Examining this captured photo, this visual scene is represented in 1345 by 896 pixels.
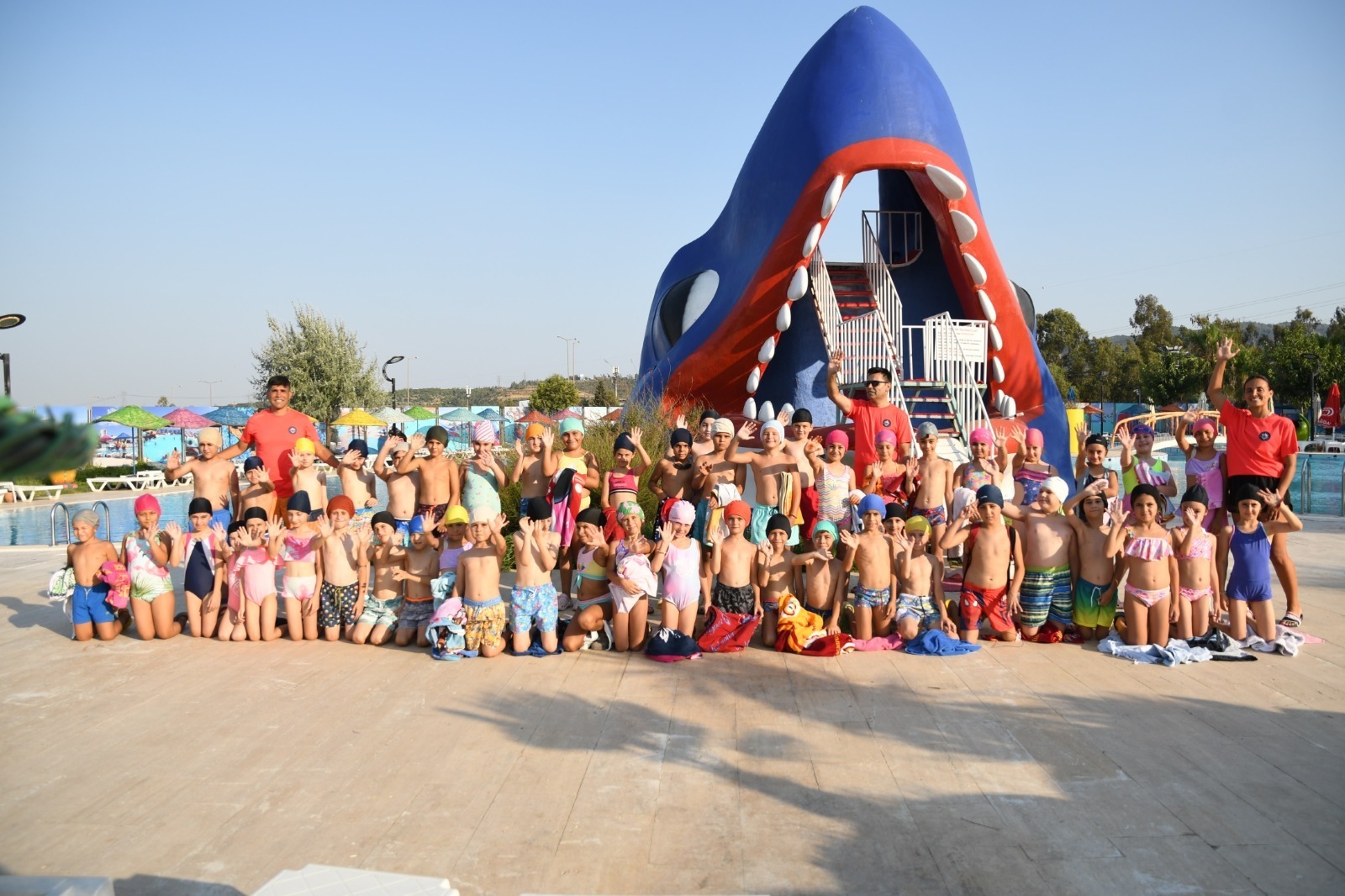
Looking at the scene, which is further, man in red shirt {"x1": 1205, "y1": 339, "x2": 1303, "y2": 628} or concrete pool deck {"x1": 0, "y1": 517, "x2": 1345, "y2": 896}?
man in red shirt {"x1": 1205, "y1": 339, "x2": 1303, "y2": 628}

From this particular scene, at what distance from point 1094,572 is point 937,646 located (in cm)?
117

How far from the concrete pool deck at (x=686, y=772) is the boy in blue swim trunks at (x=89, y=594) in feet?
1.39

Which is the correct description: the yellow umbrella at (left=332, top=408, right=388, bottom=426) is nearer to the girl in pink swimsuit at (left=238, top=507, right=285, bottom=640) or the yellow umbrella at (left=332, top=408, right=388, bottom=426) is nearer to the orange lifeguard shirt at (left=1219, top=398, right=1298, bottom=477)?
the girl in pink swimsuit at (left=238, top=507, right=285, bottom=640)

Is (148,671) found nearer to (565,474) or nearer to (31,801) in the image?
(31,801)

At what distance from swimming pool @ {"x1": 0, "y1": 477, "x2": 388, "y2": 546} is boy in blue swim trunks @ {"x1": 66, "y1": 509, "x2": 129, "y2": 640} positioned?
6686 mm

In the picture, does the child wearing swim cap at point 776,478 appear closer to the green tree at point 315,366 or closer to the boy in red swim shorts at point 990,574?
the boy in red swim shorts at point 990,574

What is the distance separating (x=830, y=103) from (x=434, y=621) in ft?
32.6

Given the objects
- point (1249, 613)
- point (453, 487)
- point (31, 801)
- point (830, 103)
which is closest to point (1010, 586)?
point (1249, 613)

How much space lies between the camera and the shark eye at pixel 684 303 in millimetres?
14852

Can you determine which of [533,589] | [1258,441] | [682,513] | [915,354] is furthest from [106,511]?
[915,354]

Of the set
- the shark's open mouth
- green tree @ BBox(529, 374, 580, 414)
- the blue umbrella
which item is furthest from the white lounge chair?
green tree @ BBox(529, 374, 580, 414)

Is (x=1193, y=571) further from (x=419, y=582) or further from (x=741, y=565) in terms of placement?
(x=419, y=582)

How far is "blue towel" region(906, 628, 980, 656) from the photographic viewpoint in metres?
5.66

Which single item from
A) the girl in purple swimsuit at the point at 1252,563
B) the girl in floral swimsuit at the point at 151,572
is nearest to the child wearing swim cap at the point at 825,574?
the girl in purple swimsuit at the point at 1252,563
